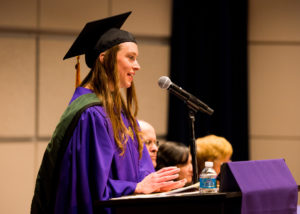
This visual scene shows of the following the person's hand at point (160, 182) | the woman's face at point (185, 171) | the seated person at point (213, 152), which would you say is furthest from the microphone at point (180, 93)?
the seated person at point (213, 152)

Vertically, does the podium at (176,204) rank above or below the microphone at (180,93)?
below

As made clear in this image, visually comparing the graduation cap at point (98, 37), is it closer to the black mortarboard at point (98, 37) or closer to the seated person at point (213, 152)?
the black mortarboard at point (98, 37)

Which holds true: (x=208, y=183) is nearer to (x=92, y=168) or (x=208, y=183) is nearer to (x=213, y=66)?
(x=92, y=168)

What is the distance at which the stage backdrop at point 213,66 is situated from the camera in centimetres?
449

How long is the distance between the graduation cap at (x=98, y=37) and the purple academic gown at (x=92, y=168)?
1.18 ft

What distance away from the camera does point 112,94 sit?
2199 millimetres

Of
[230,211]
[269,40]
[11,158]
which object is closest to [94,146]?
[230,211]

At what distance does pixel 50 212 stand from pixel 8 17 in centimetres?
268

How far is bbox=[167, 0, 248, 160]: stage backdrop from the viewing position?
14.7 feet

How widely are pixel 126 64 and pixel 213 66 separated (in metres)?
2.48

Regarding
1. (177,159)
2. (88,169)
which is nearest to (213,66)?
(177,159)

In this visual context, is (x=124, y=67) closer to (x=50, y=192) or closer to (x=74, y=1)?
(x=50, y=192)

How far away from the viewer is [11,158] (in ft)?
13.8

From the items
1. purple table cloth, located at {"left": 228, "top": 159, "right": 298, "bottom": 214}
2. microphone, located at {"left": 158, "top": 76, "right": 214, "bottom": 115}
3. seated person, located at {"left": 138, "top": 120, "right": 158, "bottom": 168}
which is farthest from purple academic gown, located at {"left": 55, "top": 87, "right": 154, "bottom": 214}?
seated person, located at {"left": 138, "top": 120, "right": 158, "bottom": 168}
